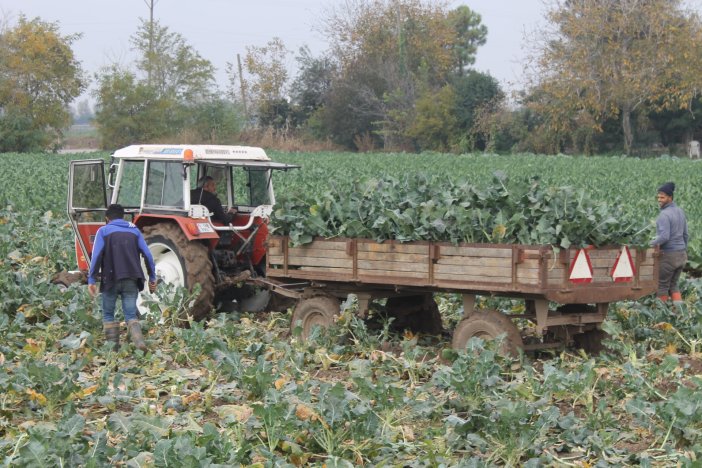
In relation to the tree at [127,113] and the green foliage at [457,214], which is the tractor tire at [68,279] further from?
the tree at [127,113]

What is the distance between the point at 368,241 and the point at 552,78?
53351 millimetres

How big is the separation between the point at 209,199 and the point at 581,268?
4.59 metres

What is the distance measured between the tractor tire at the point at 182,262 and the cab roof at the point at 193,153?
30.6 inches

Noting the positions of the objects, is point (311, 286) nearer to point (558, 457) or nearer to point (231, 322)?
point (231, 322)

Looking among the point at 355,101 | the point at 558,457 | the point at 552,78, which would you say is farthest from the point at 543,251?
the point at 355,101

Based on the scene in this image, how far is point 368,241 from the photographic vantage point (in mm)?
10305

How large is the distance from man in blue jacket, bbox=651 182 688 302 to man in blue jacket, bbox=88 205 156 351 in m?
5.32

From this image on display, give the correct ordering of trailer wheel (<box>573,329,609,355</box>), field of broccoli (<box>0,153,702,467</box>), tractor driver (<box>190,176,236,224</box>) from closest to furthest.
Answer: field of broccoli (<box>0,153,702,467</box>)
trailer wheel (<box>573,329,609,355</box>)
tractor driver (<box>190,176,236,224</box>)

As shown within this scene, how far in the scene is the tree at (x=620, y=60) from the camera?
192 ft

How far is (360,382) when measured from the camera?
7641 millimetres

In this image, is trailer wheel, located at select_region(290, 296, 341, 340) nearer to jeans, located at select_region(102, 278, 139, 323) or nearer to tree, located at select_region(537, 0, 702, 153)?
jeans, located at select_region(102, 278, 139, 323)

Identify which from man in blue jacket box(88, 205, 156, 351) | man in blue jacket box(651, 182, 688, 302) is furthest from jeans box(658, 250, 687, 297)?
man in blue jacket box(88, 205, 156, 351)

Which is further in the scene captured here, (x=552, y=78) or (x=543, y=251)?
(x=552, y=78)

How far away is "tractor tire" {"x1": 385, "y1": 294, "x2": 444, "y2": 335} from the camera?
11.2 meters
